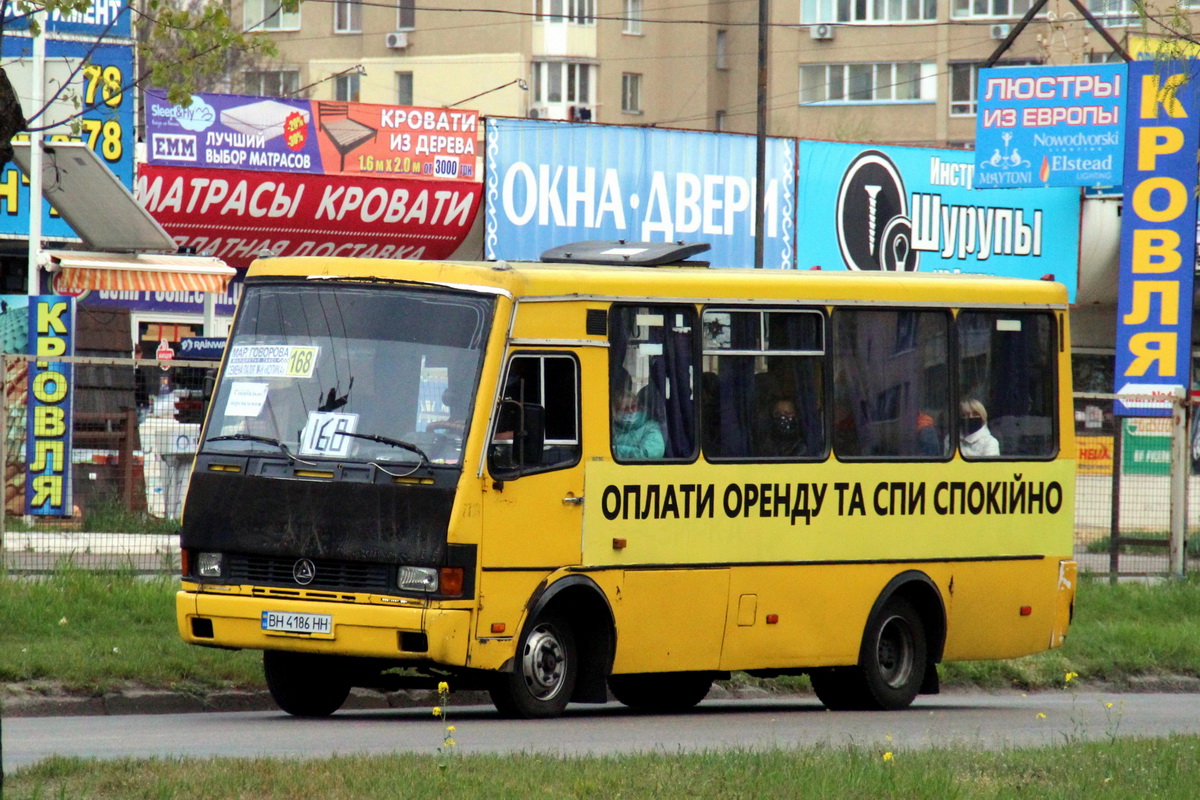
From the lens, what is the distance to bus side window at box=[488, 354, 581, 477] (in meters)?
11.0

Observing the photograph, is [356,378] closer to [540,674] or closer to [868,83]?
Result: [540,674]

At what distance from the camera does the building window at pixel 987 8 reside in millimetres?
71062

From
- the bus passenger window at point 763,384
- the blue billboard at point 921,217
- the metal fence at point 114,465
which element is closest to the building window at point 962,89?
the blue billboard at point 921,217

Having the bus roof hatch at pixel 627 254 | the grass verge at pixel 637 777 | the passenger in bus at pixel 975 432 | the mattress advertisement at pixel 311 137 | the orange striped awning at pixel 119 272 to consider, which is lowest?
the grass verge at pixel 637 777

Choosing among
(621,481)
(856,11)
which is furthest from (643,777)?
(856,11)

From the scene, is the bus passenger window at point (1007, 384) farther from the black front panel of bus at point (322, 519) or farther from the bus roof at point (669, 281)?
the black front panel of bus at point (322, 519)

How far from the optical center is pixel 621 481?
11719 mm

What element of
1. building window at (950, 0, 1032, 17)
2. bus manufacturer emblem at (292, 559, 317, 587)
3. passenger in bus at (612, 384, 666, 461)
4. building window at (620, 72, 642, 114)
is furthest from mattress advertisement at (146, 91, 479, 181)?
building window at (950, 0, 1032, 17)

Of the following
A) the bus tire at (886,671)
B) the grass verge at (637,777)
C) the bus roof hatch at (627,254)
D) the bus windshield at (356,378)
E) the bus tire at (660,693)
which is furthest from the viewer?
the bus tire at (660,693)

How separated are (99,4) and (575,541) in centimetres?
1781

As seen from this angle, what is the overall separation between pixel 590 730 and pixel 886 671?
2.96m

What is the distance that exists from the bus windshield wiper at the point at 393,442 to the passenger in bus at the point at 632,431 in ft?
4.32

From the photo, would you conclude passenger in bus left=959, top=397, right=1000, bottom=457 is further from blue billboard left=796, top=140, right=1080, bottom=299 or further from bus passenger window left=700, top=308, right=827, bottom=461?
blue billboard left=796, top=140, right=1080, bottom=299

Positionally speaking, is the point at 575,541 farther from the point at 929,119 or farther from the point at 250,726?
the point at 929,119
